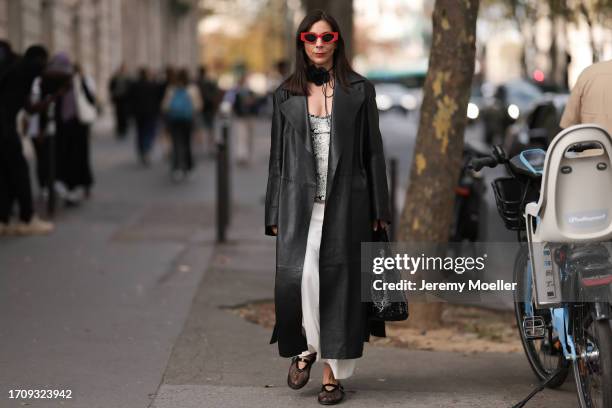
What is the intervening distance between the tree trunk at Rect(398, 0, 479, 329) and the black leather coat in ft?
7.12

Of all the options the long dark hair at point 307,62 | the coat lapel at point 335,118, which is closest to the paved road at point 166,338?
the coat lapel at point 335,118

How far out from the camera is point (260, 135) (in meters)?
38.1

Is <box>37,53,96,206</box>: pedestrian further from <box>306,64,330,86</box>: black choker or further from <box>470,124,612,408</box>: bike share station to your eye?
<box>470,124,612,408</box>: bike share station

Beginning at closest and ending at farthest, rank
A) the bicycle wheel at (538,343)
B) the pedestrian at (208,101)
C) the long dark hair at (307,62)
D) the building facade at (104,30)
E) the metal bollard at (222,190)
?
1. the long dark hair at (307,62)
2. the bicycle wheel at (538,343)
3. the metal bollard at (222,190)
4. the building facade at (104,30)
5. the pedestrian at (208,101)

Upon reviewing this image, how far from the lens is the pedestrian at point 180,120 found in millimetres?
19594

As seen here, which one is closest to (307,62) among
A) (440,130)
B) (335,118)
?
(335,118)

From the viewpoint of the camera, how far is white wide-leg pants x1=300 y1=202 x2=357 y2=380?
18.5 feet

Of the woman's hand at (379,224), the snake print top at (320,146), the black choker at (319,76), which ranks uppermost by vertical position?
the black choker at (319,76)

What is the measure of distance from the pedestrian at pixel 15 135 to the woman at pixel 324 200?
620 cm

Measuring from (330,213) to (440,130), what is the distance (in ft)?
7.71

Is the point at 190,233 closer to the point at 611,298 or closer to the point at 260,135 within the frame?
the point at 611,298

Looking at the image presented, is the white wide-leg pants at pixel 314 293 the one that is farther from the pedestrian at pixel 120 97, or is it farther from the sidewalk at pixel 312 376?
the pedestrian at pixel 120 97

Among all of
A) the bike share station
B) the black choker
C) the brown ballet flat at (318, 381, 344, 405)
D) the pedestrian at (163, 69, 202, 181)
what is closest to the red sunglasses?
the black choker

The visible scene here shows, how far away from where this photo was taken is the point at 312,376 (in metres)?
6.38
